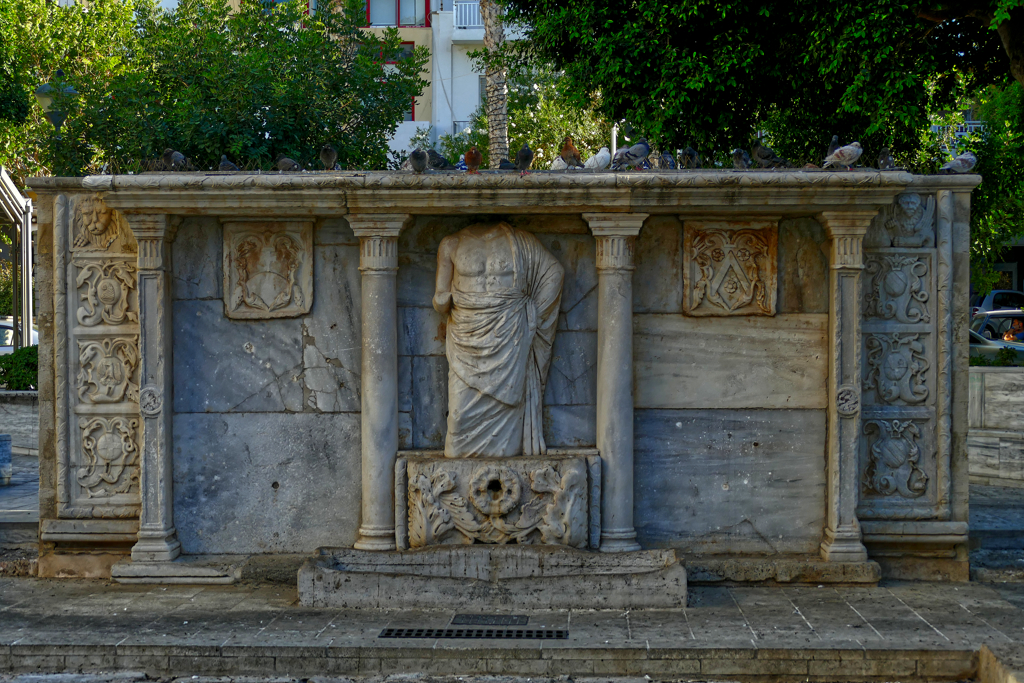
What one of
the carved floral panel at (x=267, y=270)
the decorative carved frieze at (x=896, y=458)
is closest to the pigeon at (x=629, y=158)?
Result: the carved floral panel at (x=267, y=270)

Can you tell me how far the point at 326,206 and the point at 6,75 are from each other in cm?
1230

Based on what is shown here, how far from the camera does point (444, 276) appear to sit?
25.3 ft

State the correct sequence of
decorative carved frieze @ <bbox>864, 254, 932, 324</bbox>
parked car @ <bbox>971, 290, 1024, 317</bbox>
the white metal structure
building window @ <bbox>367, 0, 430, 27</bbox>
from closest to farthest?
decorative carved frieze @ <bbox>864, 254, 932, 324</bbox>, the white metal structure, parked car @ <bbox>971, 290, 1024, 317</bbox>, building window @ <bbox>367, 0, 430, 27</bbox>

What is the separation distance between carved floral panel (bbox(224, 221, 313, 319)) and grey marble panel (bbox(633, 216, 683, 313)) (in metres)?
2.46

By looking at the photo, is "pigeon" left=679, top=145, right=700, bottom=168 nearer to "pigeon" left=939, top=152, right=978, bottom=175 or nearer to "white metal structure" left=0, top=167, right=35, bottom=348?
"pigeon" left=939, top=152, right=978, bottom=175

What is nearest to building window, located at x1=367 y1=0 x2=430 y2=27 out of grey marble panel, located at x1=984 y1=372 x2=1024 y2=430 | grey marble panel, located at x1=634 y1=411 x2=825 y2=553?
grey marble panel, located at x1=984 y1=372 x2=1024 y2=430

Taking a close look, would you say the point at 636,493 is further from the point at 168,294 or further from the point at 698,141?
the point at 698,141

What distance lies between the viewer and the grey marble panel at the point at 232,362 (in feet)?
26.0

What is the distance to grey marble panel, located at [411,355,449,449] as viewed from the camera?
26.0 feet

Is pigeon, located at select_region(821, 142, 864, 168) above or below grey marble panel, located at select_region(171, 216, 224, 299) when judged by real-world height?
above

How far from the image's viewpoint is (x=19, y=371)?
627 inches

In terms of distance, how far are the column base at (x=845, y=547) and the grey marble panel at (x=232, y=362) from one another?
4.04m

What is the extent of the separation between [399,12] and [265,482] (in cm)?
2651

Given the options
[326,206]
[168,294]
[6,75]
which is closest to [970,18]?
[326,206]
